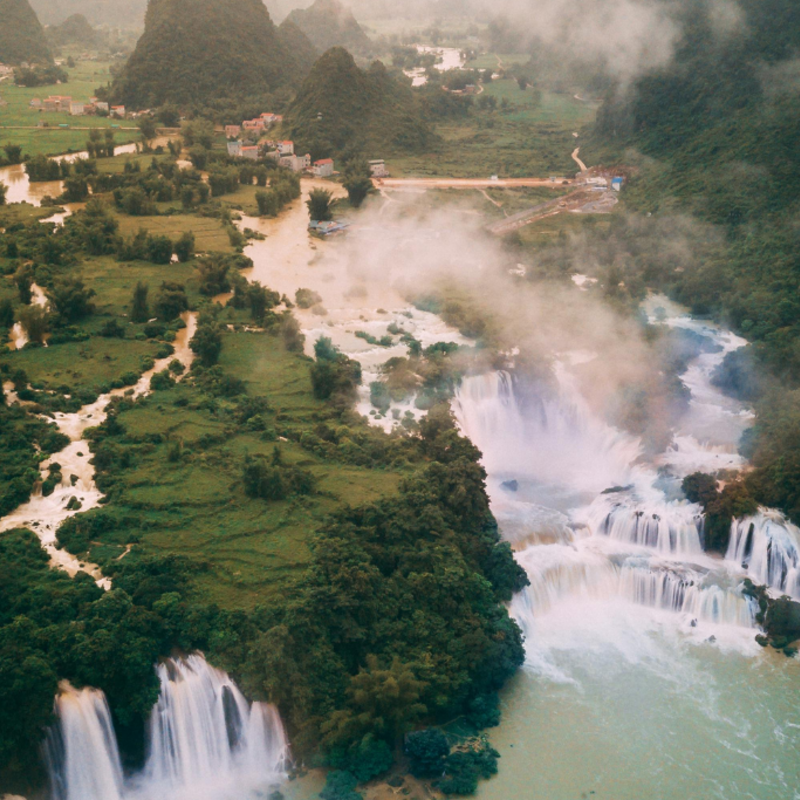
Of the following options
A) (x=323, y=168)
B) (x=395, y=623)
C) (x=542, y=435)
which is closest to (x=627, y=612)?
(x=395, y=623)

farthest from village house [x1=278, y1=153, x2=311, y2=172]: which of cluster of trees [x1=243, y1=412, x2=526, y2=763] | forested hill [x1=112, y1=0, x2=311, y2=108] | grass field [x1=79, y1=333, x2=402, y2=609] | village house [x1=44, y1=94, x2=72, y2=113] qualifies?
cluster of trees [x1=243, y1=412, x2=526, y2=763]

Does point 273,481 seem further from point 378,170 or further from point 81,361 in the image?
point 378,170

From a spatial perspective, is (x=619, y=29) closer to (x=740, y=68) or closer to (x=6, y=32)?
(x=740, y=68)

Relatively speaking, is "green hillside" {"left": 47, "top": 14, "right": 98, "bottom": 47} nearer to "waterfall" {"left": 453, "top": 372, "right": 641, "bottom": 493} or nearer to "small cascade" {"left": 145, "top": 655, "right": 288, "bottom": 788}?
"waterfall" {"left": 453, "top": 372, "right": 641, "bottom": 493}

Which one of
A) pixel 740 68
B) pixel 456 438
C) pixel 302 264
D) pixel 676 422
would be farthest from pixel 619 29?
pixel 456 438

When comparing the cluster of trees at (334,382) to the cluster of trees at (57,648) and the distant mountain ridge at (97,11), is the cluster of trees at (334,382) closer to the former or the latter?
the cluster of trees at (57,648)

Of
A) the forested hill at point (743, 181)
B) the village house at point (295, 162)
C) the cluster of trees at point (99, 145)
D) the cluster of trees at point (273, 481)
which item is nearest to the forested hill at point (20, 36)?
the cluster of trees at point (99, 145)
